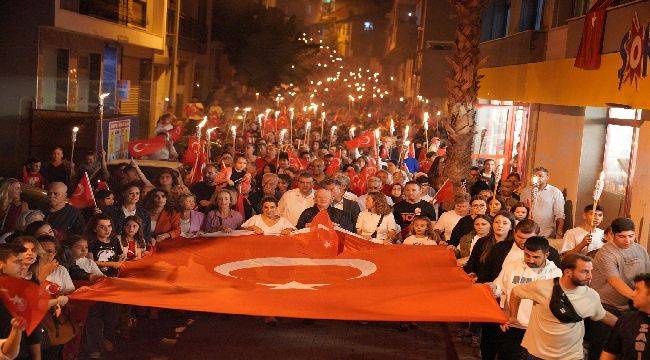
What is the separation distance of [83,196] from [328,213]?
3.05 metres

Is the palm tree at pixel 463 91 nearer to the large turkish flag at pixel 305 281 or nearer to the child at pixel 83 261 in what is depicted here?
the large turkish flag at pixel 305 281

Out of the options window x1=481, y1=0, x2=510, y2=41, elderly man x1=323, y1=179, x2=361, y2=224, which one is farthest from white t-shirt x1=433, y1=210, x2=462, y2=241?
window x1=481, y1=0, x2=510, y2=41

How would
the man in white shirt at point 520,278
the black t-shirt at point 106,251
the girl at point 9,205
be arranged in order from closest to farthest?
1. the man in white shirt at point 520,278
2. the black t-shirt at point 106,251
3. the girl at point 9,205

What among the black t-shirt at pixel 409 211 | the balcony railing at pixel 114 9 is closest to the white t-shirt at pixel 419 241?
the black t-shirt at pixel 409 211

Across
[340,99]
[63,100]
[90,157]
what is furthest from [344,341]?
[340,99]

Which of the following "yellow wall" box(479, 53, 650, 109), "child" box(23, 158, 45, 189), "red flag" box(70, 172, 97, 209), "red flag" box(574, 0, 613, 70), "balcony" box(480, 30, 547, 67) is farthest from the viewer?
"balcony" box(480, 30, 547, 67)

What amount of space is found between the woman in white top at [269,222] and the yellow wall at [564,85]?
191 inches

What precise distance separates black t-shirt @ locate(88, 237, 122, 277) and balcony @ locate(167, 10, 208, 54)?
97.1ft

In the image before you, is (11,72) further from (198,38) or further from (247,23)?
(247,23)

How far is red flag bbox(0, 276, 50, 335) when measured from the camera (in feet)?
22.7

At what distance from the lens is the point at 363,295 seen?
9.40 m

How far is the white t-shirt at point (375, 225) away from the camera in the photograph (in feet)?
41.1

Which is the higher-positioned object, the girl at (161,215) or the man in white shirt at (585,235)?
the man in white shirt at (585,235)

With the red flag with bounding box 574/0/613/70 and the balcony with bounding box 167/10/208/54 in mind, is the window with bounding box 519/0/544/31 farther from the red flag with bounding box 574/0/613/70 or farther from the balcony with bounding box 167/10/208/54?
the balcony with bounding box 167/10/208/54
